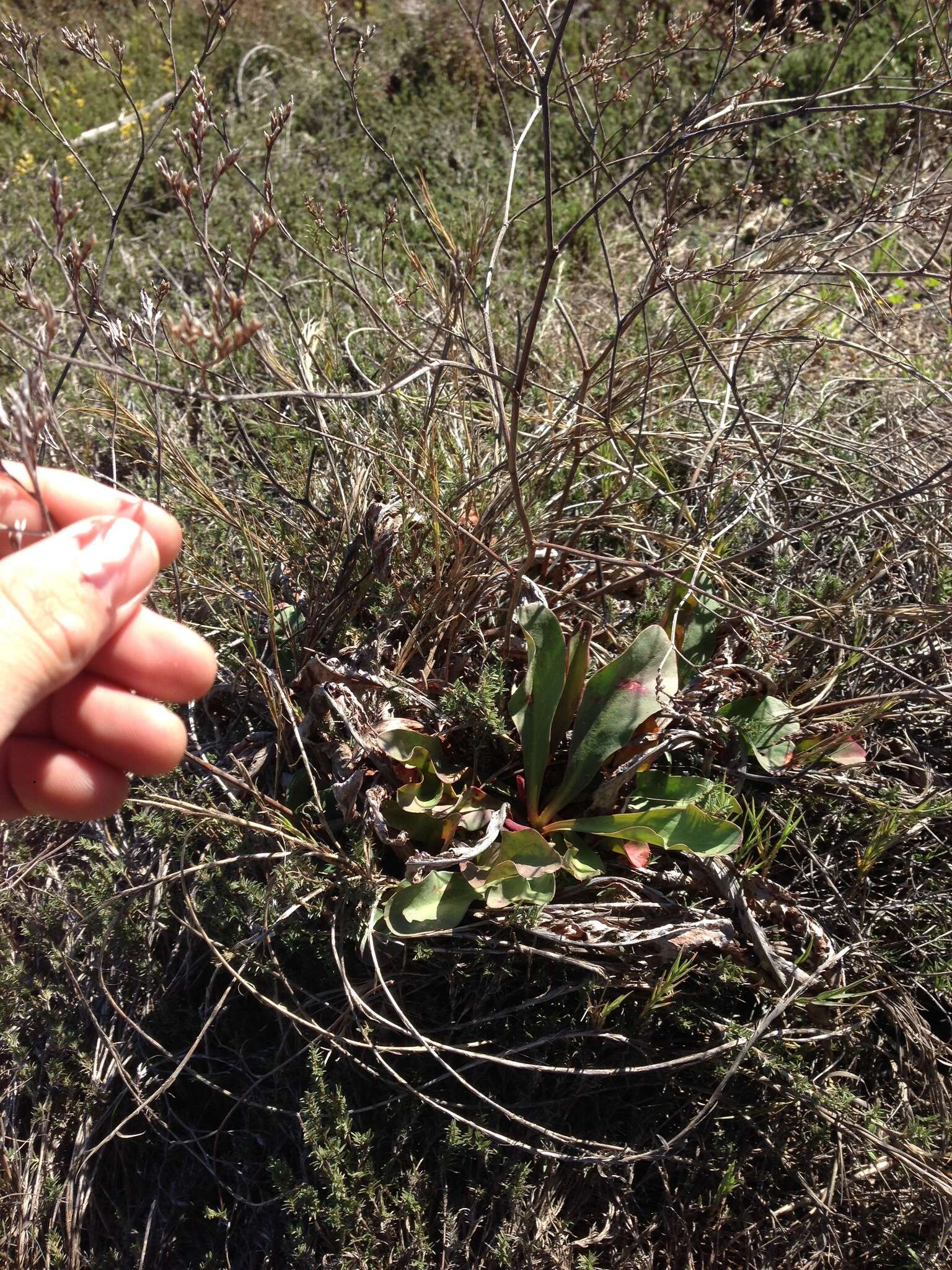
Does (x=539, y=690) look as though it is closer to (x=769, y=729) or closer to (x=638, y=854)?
(x=638, y=854)

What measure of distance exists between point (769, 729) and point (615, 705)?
37 centimetres

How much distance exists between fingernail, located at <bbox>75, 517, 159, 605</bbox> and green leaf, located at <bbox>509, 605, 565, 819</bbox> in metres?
0.87

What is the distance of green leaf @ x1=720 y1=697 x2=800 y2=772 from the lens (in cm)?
207

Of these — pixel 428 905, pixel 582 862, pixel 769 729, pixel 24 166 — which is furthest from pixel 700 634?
pixel 24 166

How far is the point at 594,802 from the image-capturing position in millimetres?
2068

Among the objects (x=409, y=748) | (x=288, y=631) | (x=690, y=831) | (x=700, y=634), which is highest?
(x=288, y=631)

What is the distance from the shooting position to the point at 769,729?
82.4 inches

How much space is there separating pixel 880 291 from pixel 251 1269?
12.1 feet

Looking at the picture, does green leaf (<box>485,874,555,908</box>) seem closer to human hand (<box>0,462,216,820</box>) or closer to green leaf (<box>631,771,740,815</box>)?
green leaf (<box>631,771,740,815</box>)

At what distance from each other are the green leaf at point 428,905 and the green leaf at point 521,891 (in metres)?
0.06

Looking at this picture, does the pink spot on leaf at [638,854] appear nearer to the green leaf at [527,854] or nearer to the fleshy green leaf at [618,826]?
the fleshy green leaf at [618,826]

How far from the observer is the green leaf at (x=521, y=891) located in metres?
1.84

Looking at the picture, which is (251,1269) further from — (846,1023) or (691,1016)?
(846,1023)

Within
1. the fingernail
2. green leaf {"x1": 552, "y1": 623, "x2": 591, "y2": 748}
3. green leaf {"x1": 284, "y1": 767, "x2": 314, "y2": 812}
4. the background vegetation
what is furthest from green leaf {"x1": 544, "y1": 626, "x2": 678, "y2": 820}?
the fingernail
